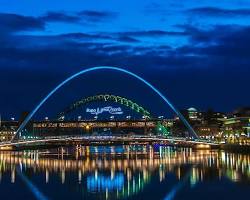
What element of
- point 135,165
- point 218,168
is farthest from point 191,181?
point 135,165

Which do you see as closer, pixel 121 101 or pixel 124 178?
pixel 124 178

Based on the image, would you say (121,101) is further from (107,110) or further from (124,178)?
(124,178)

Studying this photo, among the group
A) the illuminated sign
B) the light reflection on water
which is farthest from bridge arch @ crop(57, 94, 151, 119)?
the light reflection on water

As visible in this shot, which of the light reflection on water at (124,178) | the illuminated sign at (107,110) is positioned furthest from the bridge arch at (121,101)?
the light reflection on water at (124,178)

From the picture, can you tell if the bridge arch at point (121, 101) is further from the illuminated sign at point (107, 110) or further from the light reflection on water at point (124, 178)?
the light reflection on water at point (124, 178)

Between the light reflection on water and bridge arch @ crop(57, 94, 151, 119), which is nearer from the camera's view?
the light reflection on water

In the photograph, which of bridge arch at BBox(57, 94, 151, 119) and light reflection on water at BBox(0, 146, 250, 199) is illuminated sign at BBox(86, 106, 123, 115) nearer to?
bridge arch at BBox(57, 94, 151, 119)

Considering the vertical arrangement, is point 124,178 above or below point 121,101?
below

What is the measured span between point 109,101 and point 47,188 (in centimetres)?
9363

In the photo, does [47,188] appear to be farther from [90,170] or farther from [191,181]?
[90,170]

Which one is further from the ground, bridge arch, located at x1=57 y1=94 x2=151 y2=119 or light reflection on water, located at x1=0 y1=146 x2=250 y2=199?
bridge arch, located at x1=57 y1=94 x2=151 y2=119

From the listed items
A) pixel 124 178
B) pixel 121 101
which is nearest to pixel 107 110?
pixel 121 101

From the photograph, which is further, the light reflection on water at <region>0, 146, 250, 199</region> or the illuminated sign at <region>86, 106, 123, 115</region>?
the illuminated sign at <region>86, 106, 123, 115</region>

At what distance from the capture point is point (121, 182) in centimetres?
4909
